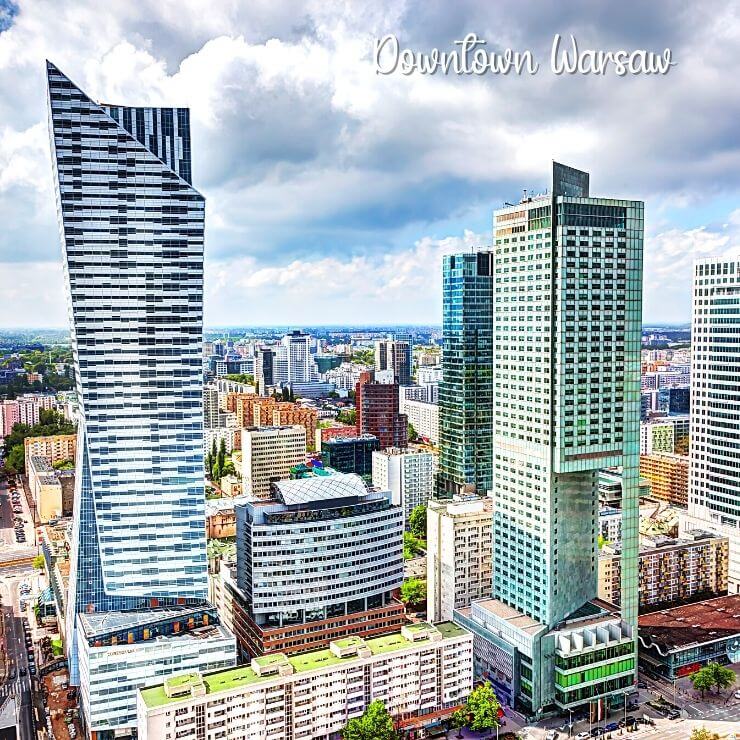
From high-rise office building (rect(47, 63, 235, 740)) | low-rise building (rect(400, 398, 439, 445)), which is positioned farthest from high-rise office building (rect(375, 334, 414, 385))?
high-rise office building (rect(47, 63, 235, 740))

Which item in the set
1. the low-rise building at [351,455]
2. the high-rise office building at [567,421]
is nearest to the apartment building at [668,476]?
the low-rise building at [351,455]

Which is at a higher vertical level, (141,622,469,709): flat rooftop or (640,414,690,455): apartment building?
(640,414,690,455): apartment building

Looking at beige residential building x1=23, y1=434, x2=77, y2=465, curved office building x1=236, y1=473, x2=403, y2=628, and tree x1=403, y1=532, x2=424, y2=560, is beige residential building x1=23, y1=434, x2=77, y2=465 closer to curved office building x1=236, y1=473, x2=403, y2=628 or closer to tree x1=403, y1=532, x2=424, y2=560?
tree x1=403, y1=532, x2=424, y2=560

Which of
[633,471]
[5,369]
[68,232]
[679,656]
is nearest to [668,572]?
[679,656]

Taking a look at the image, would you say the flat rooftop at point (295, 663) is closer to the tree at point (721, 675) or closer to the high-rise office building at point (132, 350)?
the high-rise office building at point (132, 350)

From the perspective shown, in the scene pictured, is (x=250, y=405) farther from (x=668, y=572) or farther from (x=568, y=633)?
(x=568, y=633)

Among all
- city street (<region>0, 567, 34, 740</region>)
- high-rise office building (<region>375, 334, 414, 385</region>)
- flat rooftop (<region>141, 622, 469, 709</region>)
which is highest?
high-rise office building (<region>375, 334, 414, 385</region>)
